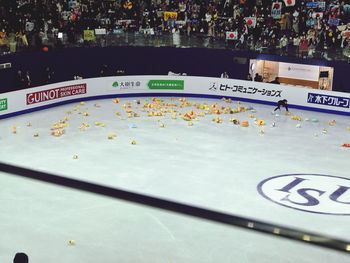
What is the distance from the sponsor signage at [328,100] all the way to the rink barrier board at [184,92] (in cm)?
6

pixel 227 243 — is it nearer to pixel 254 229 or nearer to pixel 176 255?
pixel 176 255

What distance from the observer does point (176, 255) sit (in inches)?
389

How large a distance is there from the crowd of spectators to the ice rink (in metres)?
3.68

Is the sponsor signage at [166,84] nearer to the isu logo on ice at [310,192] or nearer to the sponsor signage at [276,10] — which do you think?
the sponsor signage at [276,10]

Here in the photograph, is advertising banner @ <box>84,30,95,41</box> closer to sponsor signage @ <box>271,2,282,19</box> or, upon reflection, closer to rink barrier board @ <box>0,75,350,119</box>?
rink barrier board @ <box>0,75,350,119</box>

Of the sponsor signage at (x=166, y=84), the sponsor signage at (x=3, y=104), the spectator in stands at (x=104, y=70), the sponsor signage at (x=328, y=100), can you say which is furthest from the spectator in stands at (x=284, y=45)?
the sponsor signage at (x=3, y=104)

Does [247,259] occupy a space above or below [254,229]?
below

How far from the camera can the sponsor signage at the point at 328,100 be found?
2408cm

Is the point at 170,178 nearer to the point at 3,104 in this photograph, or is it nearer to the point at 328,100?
the point at 3,104

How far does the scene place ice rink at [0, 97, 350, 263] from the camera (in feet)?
33.4

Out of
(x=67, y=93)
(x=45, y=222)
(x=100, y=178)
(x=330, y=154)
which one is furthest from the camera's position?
(x=67, y=93)

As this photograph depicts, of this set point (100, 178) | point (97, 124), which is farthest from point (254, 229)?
point (97, 124)

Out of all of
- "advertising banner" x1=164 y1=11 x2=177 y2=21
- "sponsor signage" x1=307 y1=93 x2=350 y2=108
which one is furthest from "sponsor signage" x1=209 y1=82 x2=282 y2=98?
"advertising banner" x1=164 y1=11 x2=177 y2=21

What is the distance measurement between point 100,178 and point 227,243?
5635 millimetres
